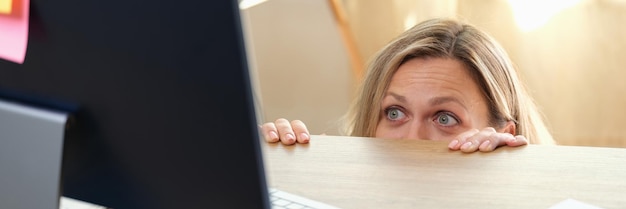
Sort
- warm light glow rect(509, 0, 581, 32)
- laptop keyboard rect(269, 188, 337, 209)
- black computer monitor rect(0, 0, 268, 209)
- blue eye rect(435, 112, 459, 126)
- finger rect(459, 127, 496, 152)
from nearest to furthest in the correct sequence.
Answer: black computer monitor rect(0, 0, 268, 209)
laptop keyboard rect(269, 188, 337, 209)
finger rect(459, 127, 496, 152)
blue eye rect(435, 112, 459, 126)
warm light glow rect(509, 0, 581, 32)

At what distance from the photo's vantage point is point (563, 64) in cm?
277

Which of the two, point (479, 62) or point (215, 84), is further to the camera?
point (479, 62)

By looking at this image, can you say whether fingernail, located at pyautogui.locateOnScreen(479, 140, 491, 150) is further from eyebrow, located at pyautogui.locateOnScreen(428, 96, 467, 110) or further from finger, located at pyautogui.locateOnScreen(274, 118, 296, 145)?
eyebrow, located at pyautogui.locateOnScreen(428, 96, 467, 110)

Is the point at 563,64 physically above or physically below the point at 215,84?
above

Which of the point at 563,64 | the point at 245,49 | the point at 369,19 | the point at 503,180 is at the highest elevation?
the point at 369,19

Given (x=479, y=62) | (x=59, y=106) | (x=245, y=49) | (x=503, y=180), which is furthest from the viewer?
(x=479, y=62)

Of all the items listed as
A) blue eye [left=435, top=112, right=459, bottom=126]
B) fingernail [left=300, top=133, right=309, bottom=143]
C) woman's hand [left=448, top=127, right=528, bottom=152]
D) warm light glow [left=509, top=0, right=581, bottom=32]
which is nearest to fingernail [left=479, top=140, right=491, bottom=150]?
woman's hand [left=448, top=127, right=528, bottom=152]

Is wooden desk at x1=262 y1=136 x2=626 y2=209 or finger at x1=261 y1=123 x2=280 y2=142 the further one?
finger at x1=261 y1=123 x2=280 y2=142

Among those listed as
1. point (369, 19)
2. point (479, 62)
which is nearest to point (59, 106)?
point (479, 62)

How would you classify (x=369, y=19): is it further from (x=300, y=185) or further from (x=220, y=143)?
(x=220, y=143)

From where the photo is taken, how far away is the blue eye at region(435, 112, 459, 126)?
141 cm

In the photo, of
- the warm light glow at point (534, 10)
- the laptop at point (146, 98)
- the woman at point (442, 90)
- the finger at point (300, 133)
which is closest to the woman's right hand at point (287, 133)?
the finger at point (300, 133)

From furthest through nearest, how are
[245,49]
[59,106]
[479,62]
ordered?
[479,62], [59,106], [245,49]

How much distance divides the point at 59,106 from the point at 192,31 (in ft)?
0.47
